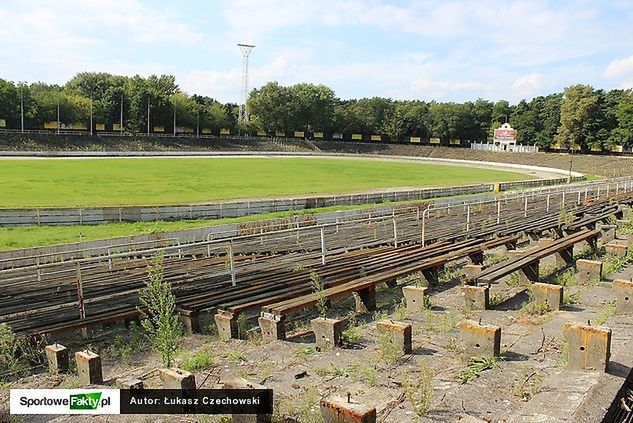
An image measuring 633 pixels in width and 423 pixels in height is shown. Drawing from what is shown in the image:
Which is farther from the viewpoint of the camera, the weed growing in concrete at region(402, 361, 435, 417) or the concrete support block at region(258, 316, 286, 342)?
the concrete support block at region(258, 316, 286, 342)

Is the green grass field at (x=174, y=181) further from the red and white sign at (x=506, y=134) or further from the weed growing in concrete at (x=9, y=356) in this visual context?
the red and white sign at (x=506, y=134)

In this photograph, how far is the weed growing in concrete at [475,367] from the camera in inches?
216

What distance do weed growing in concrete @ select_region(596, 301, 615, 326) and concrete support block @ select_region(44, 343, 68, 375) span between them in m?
6.14

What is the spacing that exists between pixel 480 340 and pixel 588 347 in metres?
1.04

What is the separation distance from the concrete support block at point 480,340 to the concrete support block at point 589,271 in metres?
4.40

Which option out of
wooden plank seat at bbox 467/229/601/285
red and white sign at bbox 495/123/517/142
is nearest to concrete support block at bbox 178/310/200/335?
wooden plank seat at bbox 467/229/601/285

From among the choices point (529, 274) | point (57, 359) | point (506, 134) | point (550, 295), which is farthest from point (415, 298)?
point (506, 134)

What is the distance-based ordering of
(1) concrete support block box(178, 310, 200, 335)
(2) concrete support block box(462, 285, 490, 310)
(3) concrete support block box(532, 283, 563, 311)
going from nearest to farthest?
(1) concrete support block box(178, 310, 200, 335) → (3) concrete support block box(532, 283, 563, 311) → (2) concrete support block box(462, 285, 490, 310)

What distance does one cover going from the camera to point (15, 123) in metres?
94.5

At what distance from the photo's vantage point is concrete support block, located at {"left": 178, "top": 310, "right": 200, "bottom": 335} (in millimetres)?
7547

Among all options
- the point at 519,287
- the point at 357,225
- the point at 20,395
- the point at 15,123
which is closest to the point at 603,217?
the point at 357,225

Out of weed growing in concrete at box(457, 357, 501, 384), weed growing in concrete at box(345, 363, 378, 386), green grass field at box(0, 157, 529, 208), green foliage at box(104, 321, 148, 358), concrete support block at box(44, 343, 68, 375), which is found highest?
weed growing in concrete at box(457, 357, 501, 384)

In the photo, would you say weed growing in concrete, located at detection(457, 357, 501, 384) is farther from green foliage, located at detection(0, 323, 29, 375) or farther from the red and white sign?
the red and white sign

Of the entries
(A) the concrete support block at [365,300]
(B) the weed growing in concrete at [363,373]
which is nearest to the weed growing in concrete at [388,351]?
(B) the weed growing in concrete at [363,373]
